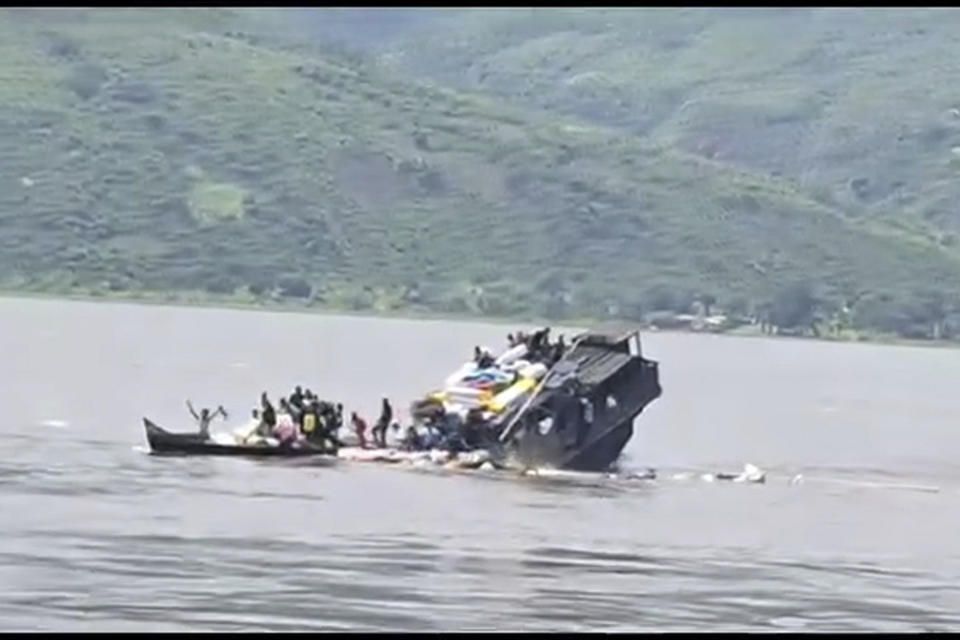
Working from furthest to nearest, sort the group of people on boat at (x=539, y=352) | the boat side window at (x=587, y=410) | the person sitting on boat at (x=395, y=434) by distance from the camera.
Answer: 1. the person sitting on boat at (x=395, y=434)
2. the group of people on boat at (x=539, y=352)
3. the boat side window at (x=587, y=410)

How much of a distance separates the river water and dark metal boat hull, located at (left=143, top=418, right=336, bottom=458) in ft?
2.54

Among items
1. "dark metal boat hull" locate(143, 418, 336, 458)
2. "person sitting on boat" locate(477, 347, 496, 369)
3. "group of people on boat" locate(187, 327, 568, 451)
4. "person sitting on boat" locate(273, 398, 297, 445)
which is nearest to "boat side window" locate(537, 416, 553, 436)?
"group of people on boat" locate(187, 327, 568, 451)

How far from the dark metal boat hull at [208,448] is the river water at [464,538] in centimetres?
77

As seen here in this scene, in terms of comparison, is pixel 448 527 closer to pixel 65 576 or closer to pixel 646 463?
pixel 65 576

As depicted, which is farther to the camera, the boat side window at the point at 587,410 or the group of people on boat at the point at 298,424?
the group of people on boat at the point at 298,424

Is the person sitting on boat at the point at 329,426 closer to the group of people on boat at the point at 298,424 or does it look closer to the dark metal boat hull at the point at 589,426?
the group of people on boat at the point at 298,424

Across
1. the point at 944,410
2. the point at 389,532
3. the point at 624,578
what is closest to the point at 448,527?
the point at 389,532

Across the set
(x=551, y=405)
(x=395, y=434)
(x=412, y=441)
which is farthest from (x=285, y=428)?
(x=551, y=405)

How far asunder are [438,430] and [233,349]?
101050 millimetres

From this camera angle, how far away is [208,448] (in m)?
81.4

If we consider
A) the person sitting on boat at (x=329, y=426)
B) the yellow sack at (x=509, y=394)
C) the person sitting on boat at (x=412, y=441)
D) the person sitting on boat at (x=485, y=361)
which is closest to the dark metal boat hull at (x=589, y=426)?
the yellow sack at (x=509, y=394)

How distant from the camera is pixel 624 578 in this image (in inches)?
2133

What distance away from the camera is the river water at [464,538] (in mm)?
47250

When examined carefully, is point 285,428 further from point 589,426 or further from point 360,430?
point 589,426
